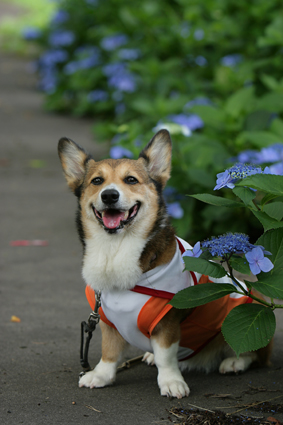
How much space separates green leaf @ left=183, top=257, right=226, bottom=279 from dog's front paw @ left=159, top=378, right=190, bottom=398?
820 mm

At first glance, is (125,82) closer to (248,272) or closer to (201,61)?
(201,61)

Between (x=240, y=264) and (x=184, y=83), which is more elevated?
(x=184, y=83)

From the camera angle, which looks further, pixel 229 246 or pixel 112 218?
pixel 112 218

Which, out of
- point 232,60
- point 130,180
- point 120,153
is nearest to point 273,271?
point 130,180

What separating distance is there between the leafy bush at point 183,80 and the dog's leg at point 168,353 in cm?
180

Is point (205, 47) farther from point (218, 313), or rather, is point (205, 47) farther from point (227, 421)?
point (227, 421)

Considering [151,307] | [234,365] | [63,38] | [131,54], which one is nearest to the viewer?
[151,307]

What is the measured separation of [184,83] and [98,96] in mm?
3657

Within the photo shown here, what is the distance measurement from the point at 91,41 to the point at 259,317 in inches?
452

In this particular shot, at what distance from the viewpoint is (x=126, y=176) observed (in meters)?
3.36

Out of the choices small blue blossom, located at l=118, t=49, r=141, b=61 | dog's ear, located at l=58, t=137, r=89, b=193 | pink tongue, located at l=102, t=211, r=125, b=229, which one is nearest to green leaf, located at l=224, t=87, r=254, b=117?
dog's ear, located at l=58, t=137, r=89, b=193

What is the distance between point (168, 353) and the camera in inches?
125

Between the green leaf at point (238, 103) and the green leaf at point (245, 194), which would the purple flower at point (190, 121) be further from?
the green leaf at point (245, 194)

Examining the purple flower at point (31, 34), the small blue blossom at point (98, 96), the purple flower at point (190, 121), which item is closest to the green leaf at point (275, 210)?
the purple flower at point (190, 121)
